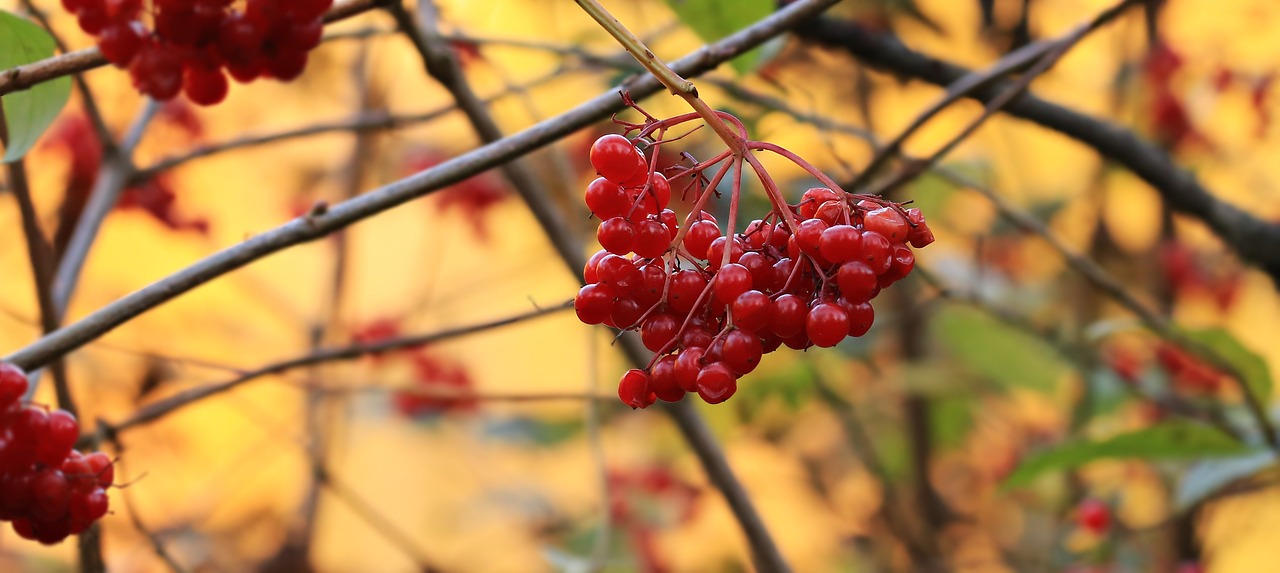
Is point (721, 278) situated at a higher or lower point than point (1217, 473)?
higher

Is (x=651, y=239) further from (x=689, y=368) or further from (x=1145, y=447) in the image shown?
(x=1145, y=447)

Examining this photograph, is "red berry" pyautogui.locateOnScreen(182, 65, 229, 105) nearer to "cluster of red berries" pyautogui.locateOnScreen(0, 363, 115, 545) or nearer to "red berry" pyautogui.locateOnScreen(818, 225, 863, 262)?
"cluster of red berries" pyautogui.locateOnScreen(0, 363, 115, 545)

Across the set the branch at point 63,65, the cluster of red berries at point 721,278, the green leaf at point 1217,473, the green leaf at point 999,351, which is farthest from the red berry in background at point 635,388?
the green leaf at point 999,351

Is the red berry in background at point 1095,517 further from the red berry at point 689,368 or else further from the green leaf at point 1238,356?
the red berry at point 689,368

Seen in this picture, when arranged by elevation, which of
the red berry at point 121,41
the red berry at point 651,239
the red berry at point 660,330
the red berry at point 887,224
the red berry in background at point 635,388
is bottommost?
the red berry in background at point 635,388

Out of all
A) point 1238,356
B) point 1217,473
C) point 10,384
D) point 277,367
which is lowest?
point 1217,473

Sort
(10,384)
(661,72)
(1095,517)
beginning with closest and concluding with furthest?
(661,72)
(10,384)
(1095,517)

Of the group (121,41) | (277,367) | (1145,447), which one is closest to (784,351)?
(1145,447)

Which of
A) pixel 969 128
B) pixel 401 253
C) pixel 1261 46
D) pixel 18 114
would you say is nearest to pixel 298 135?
pixel 18 114
